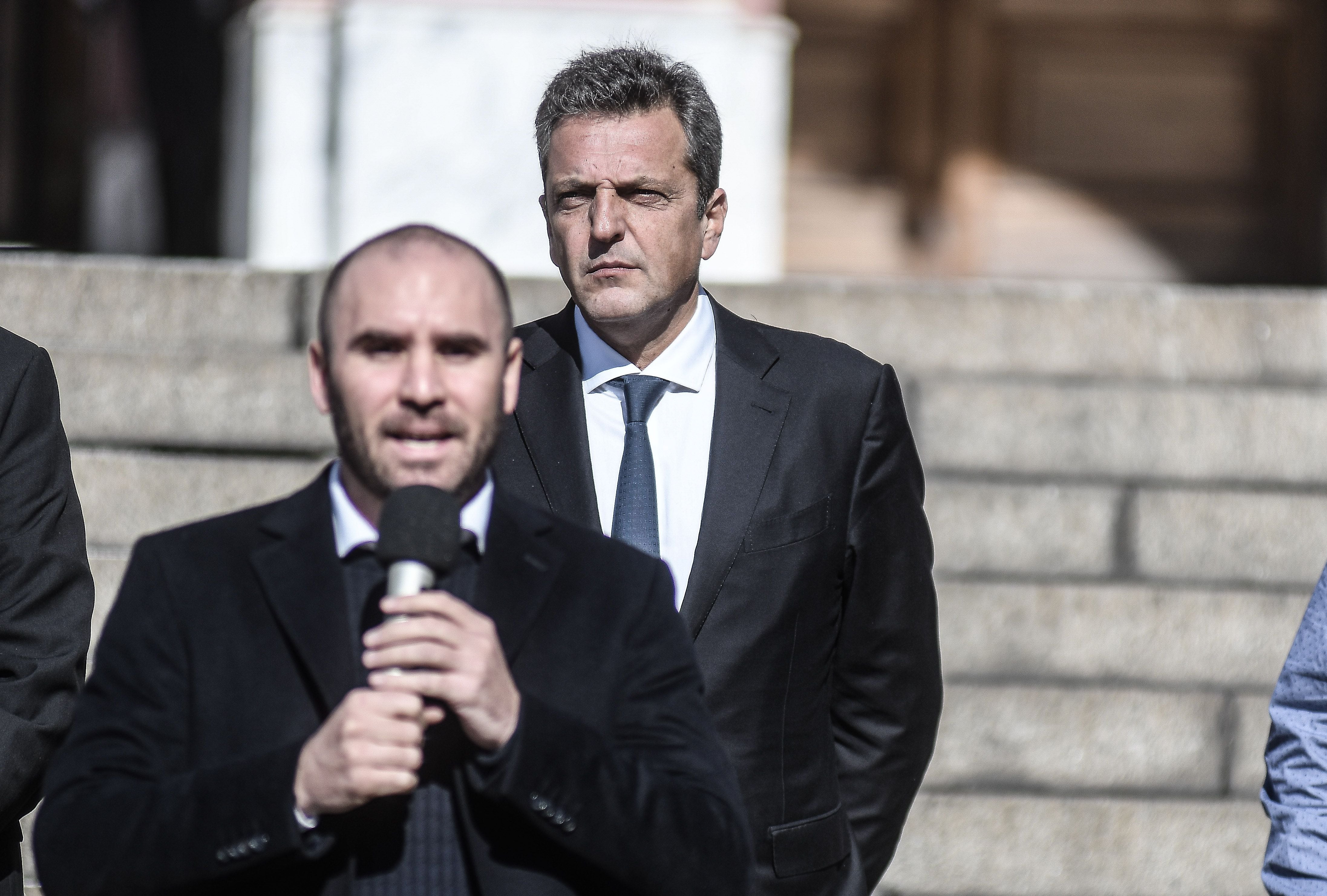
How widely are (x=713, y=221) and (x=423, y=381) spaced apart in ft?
4.01

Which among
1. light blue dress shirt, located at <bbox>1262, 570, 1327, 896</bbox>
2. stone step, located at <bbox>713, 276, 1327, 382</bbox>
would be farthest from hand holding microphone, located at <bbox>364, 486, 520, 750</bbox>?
stone step, located at <bbox>713, 276, 1327, 382</bbox>

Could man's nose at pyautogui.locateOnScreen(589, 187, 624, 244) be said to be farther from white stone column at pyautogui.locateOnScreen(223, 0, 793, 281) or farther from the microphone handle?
white stone column at pyautogui.locateOnScreen(223, 0, 793, 281)

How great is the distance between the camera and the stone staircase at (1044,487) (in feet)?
15.1

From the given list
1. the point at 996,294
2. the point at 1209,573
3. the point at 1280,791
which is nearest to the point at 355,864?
the point at 1280,791

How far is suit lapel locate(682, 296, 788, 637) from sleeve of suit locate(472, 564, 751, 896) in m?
0.76

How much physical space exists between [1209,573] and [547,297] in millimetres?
2181

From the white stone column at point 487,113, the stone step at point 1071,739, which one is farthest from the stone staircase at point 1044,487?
the white stone column at point 487,113

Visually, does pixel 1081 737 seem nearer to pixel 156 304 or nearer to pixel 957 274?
pixel 156 304

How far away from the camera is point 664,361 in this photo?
2922mm

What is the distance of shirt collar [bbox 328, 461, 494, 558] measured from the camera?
78.5 inches

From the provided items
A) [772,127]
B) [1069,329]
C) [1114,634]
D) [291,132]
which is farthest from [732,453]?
[291,132]

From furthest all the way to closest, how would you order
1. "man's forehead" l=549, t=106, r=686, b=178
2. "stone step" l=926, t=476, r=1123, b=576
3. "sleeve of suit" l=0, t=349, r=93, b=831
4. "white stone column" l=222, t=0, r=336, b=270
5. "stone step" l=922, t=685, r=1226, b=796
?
"white stone column" l=222, t=0, r=336, b=270 → "stone step" l=926, t=476, r=1123, b=576 → "stone step" l=922, t=685, r=1226, b=796 → "man's forehead" l=549, t=106, r=686, b=178 → "sleeve of suit" l=0, t=349, r=93, b=831

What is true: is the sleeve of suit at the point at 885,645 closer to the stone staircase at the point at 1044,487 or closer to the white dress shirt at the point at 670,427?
the white dress shirt at the point at 670,427

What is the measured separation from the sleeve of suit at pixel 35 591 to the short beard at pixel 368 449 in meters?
1.01
